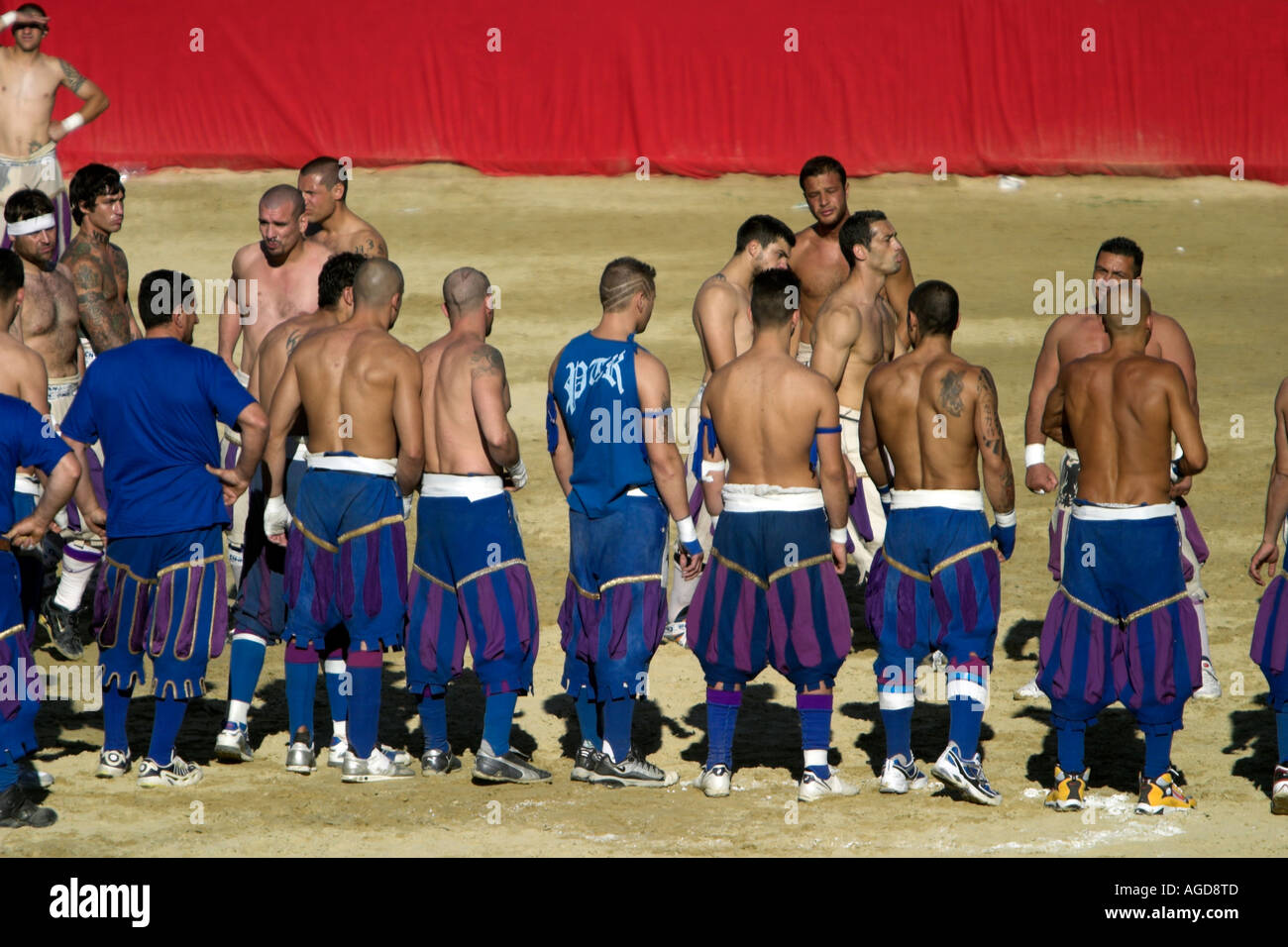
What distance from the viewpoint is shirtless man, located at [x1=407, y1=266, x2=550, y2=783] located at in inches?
277


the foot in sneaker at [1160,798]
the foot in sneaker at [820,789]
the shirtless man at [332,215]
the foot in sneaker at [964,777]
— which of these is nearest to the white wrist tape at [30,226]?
the shirtless man at [332,215]

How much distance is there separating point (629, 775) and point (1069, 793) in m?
1.81

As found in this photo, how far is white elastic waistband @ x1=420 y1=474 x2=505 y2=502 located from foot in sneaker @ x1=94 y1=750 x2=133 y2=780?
1750mm

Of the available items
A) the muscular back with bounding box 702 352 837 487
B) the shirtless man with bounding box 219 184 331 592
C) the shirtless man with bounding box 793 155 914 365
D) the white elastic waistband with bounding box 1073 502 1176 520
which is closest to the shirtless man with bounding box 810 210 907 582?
the shirtless man with bounding box 793 155 914 365

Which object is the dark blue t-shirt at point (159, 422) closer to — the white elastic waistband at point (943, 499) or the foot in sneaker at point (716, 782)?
the foot in sneaker at point (716, 782)

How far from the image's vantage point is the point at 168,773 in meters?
7.02

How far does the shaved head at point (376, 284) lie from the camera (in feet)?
23.4

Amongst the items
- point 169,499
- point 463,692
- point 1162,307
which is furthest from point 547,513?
point 1162,307

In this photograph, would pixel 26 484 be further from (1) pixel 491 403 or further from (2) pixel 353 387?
(1) pixel 491 403

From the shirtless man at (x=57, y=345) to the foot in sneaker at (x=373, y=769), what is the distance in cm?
255

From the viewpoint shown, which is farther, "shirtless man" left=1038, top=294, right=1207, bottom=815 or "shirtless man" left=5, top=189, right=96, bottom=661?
"shirtless man" left=5, top=189, right=96, bottom=661

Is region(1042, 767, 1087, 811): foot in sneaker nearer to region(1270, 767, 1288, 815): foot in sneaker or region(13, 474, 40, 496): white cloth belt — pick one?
region(1270, 767, 1288, 815): foot in sneaker

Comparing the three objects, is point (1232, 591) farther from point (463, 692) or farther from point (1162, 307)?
point (1162, 307)

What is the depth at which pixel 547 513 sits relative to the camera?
38.3 feet
